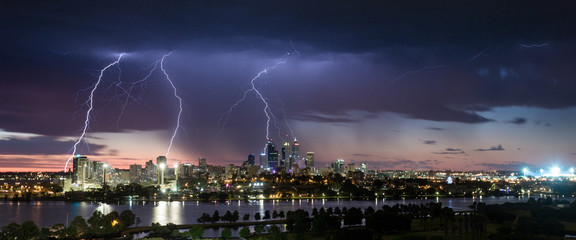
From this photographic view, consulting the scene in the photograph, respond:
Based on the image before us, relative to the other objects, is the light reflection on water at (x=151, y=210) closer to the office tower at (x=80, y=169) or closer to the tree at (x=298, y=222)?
the tree at (x=298, y=222)

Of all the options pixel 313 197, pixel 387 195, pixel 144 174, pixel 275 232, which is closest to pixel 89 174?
pixel 144 174

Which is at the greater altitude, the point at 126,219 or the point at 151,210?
the point at 126,219

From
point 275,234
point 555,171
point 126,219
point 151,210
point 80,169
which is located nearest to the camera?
point 275,234

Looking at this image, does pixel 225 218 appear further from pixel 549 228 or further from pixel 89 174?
pixel 89 174

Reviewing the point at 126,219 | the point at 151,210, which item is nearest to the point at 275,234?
the point at 126,219

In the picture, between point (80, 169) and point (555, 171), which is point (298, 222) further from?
point (555, 171)

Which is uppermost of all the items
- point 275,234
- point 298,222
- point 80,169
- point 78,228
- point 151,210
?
point 80,169

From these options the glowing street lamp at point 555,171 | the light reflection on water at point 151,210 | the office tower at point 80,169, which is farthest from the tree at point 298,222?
the glowing street lamp at point 555,171

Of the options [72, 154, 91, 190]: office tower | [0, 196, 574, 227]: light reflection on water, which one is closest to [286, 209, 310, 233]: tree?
[0, 196, 574, 227]: light reflection on water

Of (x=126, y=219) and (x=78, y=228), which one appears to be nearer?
(x=78, y=228)

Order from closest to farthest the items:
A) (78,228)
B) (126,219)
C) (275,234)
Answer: (275,234), (78,228), (126,219)

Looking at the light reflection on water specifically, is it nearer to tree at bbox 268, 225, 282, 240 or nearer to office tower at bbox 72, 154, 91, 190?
tree at bbox 268, 225, 282, 240
